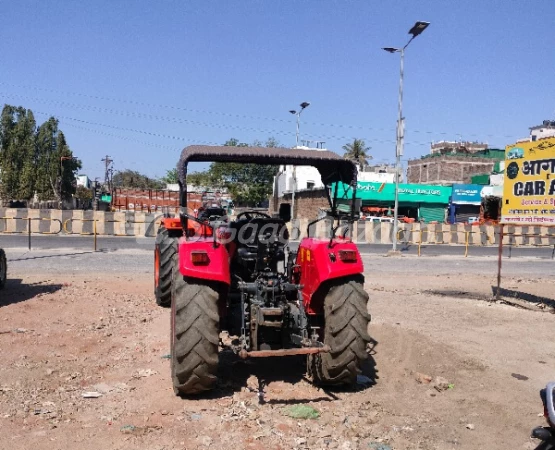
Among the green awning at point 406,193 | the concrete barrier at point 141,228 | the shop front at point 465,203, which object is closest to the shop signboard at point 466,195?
the shop front at point 465,203

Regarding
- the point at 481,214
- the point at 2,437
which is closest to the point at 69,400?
the point at 2,437

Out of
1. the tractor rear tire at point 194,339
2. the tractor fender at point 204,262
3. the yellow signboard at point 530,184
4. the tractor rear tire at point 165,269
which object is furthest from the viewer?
the yellow signboard at point 530,184

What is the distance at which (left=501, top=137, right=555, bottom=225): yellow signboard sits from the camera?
1115cm

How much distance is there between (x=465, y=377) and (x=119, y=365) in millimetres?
4015

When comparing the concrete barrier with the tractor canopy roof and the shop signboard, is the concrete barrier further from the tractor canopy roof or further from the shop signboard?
the tractor canopy roof

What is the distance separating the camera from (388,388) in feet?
18.7

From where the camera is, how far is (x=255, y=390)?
549 centimetres

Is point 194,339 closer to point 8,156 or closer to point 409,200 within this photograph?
point 409,200

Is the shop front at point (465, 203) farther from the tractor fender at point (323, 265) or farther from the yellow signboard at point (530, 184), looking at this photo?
the tractor fender at point (323, 265)

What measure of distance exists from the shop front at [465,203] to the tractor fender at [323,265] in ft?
151

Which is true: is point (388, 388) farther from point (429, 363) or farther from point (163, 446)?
point (163, 446)

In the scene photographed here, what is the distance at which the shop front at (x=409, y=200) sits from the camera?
157 feet

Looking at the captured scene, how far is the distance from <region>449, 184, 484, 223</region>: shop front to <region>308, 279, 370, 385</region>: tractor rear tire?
4644 cm

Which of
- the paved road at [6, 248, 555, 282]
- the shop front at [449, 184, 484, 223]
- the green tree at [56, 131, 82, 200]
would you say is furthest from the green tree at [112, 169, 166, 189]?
the paved road at [6, 248, 555, 282]
